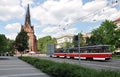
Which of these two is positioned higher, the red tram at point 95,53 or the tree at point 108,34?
the tree at point 108,34

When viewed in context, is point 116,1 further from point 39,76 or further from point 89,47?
point 89,47

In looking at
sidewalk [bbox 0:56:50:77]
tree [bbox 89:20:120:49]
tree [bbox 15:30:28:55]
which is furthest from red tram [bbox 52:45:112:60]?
tree [bbox 15:30:28:55]

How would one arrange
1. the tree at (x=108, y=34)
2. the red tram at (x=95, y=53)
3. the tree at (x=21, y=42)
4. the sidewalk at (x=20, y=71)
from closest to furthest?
the sidewalk at (x=20, y=71) → the red tram at (x=95, y=53) → the tree at (x=108, y=34) → the tree at (x=21, y=42)

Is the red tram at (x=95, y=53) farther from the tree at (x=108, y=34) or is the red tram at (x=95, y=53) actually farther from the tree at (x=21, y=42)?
the tree at (x=21, y=42)

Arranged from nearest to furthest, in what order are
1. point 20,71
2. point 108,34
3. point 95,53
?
1. point 20,71
2. point 95,53
3. point 108,34

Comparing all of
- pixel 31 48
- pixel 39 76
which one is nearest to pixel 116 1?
pixel 39 76

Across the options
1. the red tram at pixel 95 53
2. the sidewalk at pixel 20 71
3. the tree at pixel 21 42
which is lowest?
the sidewalk at pixel 20 71

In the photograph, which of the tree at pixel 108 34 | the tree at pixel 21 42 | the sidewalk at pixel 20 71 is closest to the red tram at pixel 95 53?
the tree at pixel 108 34

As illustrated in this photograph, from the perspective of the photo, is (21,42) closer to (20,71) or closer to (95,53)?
(95,53)

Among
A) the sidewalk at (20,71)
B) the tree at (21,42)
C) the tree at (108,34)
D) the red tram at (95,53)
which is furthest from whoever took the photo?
the tree at (21,42)

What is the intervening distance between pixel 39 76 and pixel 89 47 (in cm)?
3627

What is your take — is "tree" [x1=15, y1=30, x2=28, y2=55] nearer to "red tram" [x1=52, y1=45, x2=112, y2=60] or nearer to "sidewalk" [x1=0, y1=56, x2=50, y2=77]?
"red tram" [x1=52, y1=45, x2=112, y2=60]

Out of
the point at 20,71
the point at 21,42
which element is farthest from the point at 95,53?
the point at 21,42

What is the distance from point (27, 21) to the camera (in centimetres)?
15112
